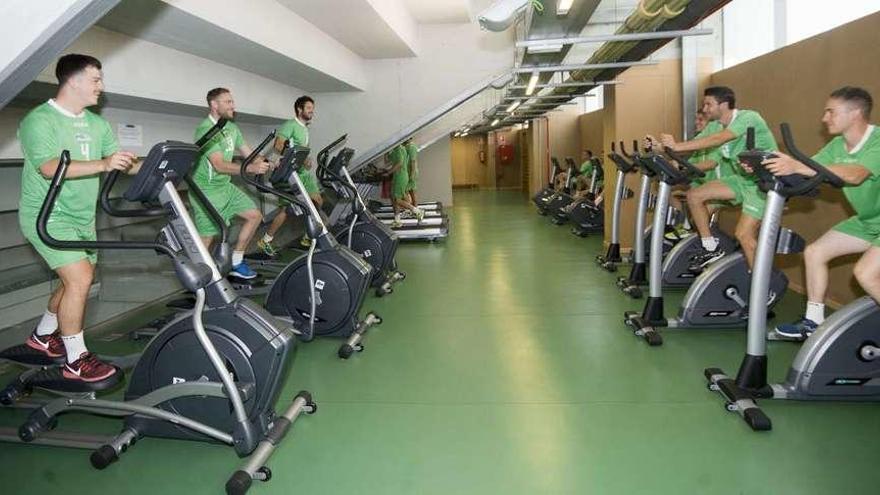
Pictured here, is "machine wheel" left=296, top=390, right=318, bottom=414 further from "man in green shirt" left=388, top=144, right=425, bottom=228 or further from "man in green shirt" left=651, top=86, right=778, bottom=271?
"man in green shirt" left=388, top=144, right=425, bottom=228

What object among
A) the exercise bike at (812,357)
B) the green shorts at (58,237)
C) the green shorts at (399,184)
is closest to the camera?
the exercise bike at (812,357)

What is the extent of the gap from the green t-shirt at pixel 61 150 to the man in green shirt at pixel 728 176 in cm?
346

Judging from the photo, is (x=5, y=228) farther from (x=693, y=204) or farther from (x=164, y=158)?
(x=693, y=204)

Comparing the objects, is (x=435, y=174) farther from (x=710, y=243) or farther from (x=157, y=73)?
(x=157, y=73)

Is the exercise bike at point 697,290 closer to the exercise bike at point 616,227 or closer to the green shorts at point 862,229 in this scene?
the green shorts at point 862,229

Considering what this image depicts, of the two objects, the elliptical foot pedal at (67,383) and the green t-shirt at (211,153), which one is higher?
the green t-shirt at (211,153)

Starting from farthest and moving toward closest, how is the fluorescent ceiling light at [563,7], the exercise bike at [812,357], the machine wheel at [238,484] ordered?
1. the fluorescent ceiling light at [563,7]
2. the exercise bike at [812,357]
3. the machine wheel at [238,484]

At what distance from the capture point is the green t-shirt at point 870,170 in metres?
2.87

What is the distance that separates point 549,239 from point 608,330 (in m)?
4.33

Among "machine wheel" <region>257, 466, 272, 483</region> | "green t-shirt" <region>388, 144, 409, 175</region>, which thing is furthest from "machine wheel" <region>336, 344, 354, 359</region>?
"green t-shirt" <region>388, 144, 409, 175</region>

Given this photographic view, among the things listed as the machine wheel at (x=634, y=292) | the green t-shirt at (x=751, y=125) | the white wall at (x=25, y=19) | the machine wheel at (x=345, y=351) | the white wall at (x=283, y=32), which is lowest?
the machine wheel at (x=345, y=351)

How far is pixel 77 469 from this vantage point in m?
2.52

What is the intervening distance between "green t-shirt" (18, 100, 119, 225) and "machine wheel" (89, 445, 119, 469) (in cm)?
116

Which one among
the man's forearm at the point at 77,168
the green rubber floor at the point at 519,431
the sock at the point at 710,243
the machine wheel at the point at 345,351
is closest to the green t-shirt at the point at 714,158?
the sock at the point at 710,243
